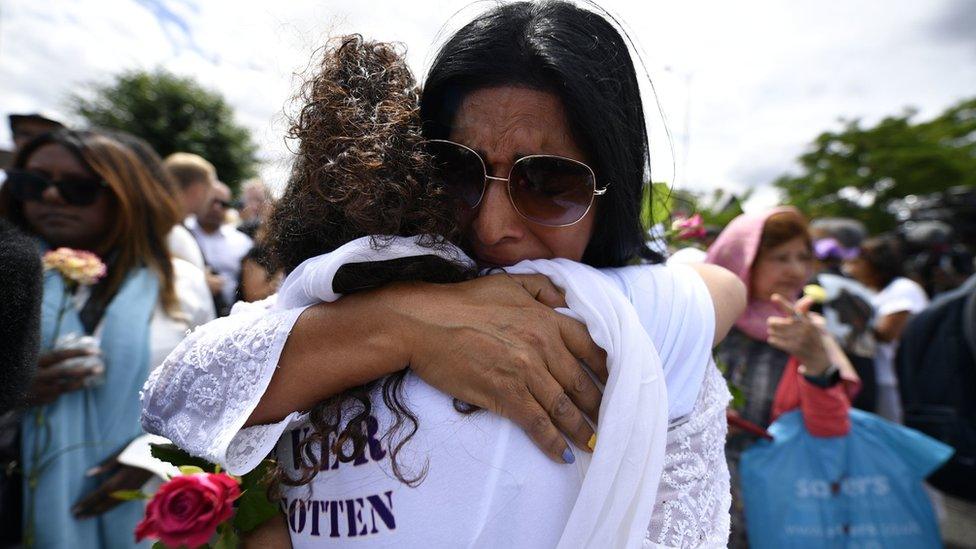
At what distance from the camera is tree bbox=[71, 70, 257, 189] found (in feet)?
82.0

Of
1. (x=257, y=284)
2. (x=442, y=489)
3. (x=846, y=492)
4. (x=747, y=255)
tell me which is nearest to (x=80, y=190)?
(x=257, y=284)

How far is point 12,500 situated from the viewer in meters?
2.29

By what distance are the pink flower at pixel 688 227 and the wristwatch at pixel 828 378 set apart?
3.89 ft

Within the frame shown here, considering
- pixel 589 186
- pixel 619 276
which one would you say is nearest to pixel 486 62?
pixel 589 186

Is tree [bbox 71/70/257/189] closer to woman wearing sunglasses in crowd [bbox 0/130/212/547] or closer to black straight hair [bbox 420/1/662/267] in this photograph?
woman wearing sunglasses in crowd [bbox 0/130/212/547]

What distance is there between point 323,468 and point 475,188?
2.02 feet

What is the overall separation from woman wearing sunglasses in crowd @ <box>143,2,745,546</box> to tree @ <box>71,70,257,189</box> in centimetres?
2594

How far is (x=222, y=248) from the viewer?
207 inches

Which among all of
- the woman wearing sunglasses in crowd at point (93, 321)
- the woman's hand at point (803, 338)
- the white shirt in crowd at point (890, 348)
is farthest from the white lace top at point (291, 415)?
the white shirt in crowd at point (890, 348)

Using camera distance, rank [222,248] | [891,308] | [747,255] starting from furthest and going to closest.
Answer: [222,248]
[891,308]
[747,255]

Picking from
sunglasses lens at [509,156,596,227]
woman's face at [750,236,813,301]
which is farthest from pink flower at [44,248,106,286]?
woman's face at [750,236,813,301]

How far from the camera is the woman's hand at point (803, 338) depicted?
261cm

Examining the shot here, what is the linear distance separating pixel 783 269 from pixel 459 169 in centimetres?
258

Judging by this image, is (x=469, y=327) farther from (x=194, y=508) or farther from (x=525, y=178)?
(x=194, y=508)
